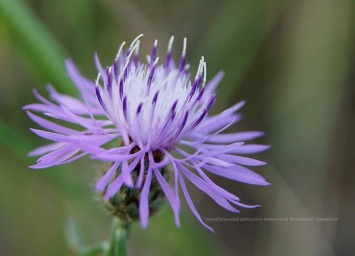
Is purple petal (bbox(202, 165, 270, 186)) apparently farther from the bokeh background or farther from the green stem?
the bokeh background

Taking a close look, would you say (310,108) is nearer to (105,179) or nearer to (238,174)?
(238,174)

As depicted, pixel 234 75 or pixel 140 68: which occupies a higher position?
pixel 234 75

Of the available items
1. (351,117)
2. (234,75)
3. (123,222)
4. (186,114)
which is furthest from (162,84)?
(351,117)

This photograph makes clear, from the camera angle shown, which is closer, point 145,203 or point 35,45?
point 145,203

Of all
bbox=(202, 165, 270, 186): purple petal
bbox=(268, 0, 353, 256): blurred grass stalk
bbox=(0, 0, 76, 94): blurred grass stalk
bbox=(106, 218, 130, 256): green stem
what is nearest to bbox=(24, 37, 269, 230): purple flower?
bbox=(202, 165, 270, 186): purple petal

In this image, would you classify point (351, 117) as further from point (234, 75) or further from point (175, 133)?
point (175, 133)

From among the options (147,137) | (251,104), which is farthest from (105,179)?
(251,104)

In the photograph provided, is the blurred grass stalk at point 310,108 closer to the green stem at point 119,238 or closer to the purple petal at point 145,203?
the green stem at point 119,238
